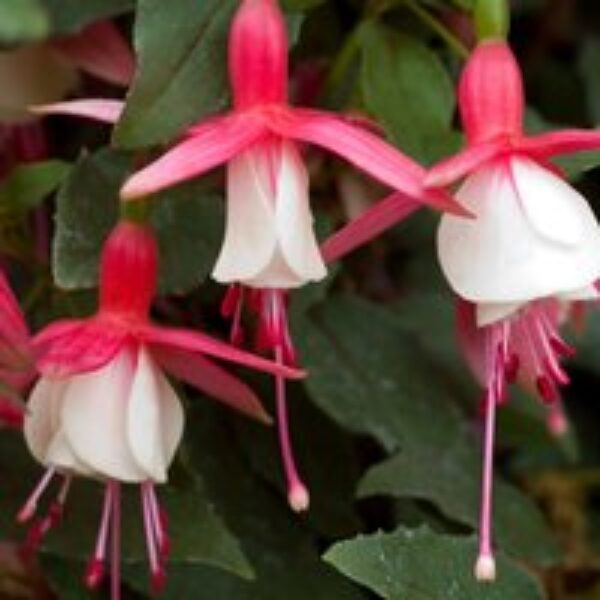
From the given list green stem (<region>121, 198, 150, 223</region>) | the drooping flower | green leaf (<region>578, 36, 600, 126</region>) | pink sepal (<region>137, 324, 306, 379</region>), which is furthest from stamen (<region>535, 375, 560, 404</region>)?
green leaf (<region>578, 36, 600, 126</region>)

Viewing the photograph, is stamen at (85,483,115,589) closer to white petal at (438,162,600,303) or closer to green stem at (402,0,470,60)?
white petal at (438,162,600,303)

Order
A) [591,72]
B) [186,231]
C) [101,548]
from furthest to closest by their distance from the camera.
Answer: [591,72], [186,231], [101,548]

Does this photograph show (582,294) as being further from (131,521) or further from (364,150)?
(131,521)

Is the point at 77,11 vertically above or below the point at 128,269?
above

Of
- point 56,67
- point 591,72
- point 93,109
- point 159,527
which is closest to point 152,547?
point 159,527

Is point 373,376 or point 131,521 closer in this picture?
point 131,521

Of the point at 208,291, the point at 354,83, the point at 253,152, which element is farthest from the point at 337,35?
the point at 253,152

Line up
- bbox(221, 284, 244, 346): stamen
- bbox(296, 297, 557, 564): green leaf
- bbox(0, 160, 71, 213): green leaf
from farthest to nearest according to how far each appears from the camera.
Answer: bbox(296, 297, 557, 564): green leaf → bbox(0, 160, 71, 213): green leaf → bbox(221, 284, 244, 346): stamen
